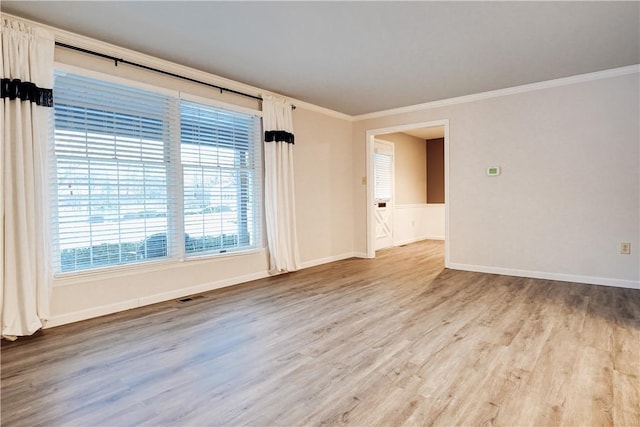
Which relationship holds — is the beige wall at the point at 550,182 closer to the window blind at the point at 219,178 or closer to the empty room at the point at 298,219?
the empty room at the point at 298,219

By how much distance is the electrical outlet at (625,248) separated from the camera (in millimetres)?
3984

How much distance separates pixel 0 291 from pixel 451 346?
3.34 m

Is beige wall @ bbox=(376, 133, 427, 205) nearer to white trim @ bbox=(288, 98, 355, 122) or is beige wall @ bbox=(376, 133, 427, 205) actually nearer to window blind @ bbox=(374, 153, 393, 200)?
window blind @ bbox=(374, 153, 393, 200)

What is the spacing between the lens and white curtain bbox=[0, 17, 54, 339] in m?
2.66

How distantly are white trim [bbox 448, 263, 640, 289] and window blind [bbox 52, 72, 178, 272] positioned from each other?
4108 mm

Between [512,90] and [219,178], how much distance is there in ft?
13.0

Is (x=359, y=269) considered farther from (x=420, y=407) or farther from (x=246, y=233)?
(x=420, y=407)

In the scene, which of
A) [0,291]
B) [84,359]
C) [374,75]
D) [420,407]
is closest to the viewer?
Answer: [420,407]

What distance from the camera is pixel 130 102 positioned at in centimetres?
345

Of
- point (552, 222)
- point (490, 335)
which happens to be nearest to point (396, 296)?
point (490, 335)

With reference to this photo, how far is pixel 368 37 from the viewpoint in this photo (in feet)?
10.2

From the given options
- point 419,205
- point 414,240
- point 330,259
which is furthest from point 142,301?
point 419,205

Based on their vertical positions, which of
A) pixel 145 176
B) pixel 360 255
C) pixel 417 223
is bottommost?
pixel 360 255

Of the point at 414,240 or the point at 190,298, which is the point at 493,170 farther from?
the point at 190,298
